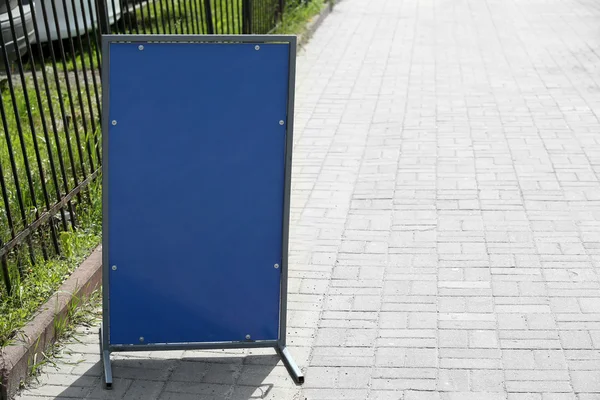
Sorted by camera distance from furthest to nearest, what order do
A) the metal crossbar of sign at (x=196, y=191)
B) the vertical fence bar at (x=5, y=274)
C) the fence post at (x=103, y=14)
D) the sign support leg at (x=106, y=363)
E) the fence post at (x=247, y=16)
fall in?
the fence post at (x=247, y=16) < the fence post at (x=103, y=14) < the vertical fence bar at (x=5, y=274) < the sign support leg at (x=106, y=363) < the metal crossbar of sign at (x=196, y=191)

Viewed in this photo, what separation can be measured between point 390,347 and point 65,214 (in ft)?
7.43

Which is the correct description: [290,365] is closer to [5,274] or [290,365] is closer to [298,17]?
[5,274]

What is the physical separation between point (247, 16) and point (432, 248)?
5.70m

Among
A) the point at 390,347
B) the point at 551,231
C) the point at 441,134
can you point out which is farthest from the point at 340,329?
the point at 441,134

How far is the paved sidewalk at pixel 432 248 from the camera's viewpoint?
409 centimetres

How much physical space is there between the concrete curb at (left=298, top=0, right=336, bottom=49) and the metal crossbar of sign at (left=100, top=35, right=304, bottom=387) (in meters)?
8.26

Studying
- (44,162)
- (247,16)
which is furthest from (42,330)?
(247,16)

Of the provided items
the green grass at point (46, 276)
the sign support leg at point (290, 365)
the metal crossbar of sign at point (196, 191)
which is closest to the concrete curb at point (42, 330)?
the green grass at point (46, 276)

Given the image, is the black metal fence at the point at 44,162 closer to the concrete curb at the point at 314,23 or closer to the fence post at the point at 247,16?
the fence post at the point at 247,16

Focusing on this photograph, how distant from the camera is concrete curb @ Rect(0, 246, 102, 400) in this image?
3879 millimetres

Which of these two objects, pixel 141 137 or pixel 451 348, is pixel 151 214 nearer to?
pixel 141 137

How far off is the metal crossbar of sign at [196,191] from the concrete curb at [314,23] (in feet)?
27.1

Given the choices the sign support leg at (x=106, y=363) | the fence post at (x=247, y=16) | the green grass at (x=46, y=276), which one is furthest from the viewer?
the fence post at (x=247, y=16)

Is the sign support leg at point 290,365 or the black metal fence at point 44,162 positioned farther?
the black metal fence at point 44,162
